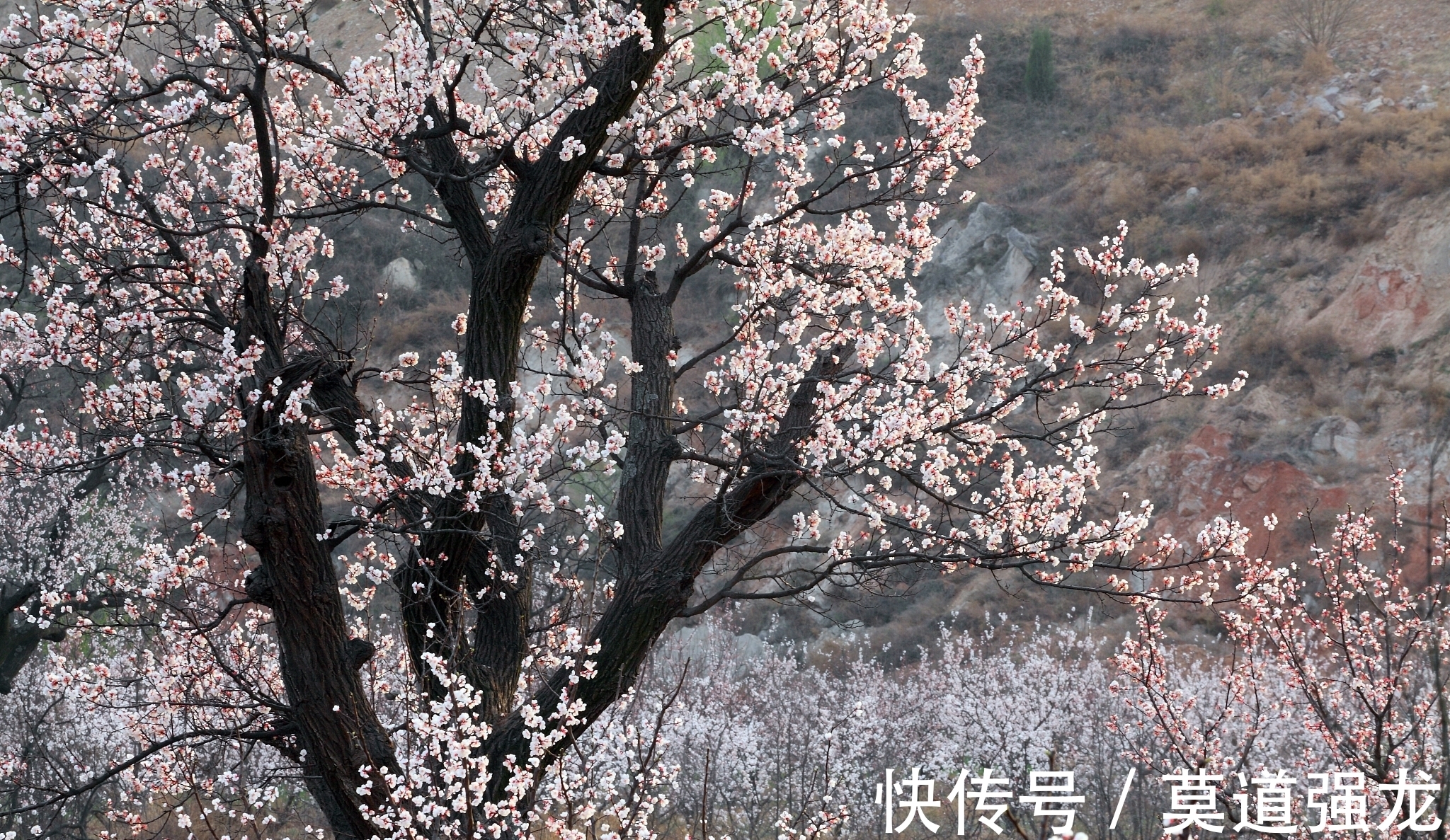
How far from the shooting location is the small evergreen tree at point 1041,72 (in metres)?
27.3

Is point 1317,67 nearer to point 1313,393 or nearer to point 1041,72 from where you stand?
point 1041,72

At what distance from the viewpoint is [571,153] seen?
5066 mm

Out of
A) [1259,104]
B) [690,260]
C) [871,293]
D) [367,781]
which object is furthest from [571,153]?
[1259,104]

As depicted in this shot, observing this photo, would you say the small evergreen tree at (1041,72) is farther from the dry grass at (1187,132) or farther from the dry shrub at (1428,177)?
the dry shrub at (1428,177)

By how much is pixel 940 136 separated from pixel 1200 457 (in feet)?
43.1

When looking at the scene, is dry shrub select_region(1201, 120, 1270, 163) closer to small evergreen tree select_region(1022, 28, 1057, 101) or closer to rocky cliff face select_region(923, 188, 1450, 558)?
rocky cliff face select_region(923, 188, 1450, 558)

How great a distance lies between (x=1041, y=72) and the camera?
2734 centimetres

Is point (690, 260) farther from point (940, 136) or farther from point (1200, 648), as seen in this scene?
point (1200, 648)

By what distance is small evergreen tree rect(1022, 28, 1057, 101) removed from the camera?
27312 mm

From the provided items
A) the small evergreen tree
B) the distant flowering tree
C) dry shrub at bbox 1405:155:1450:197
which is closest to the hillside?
dry shrub at bbox 1405:155:1450:197

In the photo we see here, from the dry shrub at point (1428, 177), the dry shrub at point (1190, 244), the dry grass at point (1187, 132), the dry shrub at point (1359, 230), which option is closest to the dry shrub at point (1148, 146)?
the dry grass at point (1187, 132)

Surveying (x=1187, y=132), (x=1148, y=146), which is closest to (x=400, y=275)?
(x=1148, y=146)

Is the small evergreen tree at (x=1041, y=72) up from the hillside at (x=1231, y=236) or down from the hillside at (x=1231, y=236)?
up

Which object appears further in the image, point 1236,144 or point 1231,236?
point 1236,144
